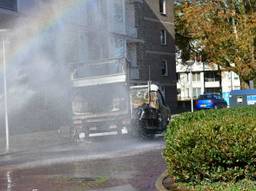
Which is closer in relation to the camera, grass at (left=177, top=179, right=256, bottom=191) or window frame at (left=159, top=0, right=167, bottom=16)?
grass at (left=177, top=179, right=256, bottom=191)

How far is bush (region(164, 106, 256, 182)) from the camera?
888cm

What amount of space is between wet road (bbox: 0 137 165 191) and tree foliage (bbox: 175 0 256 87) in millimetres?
18615

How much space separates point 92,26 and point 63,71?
957cm

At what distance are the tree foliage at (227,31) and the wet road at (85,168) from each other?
18615 mm

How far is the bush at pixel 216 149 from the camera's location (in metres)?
8.88

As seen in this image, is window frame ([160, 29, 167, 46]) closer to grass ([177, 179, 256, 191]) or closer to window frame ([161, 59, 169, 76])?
window frame ([161, 59, 169, 76])

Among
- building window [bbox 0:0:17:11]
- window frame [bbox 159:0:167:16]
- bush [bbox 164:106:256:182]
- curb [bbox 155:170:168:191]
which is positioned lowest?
curb [bbox 155:170:168:191]

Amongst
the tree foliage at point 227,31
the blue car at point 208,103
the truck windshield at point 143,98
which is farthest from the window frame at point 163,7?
the truck windshield at point 143,98

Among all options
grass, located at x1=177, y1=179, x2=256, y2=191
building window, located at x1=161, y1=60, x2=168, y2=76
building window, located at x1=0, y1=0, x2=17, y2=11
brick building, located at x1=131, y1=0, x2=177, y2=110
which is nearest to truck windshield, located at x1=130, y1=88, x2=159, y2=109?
building window, located at x1=0, y1=0, x2=17, y2=11

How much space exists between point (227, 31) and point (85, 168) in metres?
26.6

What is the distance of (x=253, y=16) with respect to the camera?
38156mm

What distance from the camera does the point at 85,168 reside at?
14.1m

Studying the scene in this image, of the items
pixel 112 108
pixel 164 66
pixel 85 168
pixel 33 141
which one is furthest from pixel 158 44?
pixel 85 168

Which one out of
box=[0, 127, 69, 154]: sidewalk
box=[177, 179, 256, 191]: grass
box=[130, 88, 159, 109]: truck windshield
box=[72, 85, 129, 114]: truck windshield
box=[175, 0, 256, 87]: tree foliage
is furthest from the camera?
box=[175, 0, 256, 87]: tree foliage
